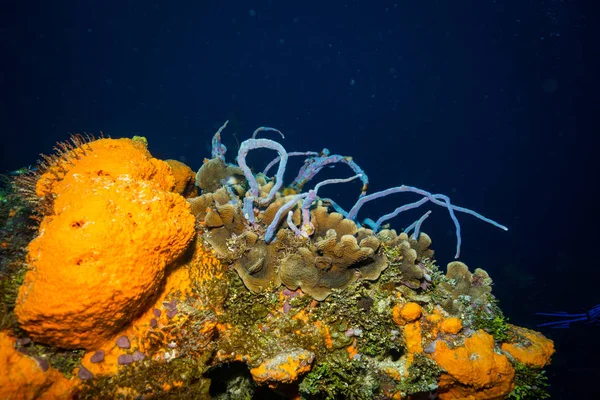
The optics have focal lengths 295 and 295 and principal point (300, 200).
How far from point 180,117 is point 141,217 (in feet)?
276

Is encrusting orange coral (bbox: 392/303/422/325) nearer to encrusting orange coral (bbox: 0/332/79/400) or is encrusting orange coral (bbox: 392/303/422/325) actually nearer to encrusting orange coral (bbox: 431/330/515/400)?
encrusting orange coral (bbox: 431/330/515/400)

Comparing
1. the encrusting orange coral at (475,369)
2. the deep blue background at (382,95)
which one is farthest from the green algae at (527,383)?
the deep blue background at (382,95)

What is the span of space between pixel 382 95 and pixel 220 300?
357ft

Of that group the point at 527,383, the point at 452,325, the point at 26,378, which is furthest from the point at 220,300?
the point at 527,383

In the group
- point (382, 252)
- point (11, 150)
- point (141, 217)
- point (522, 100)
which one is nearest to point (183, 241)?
point (141, 217)

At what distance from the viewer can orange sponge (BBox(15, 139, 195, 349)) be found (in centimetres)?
172

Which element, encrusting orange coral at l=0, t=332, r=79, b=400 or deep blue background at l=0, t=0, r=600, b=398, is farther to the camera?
deep blue background at l=0, t=0, r=600, b=398

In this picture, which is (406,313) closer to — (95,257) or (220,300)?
(220,300)

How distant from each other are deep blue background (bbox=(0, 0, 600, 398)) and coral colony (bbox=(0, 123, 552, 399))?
1793 cm

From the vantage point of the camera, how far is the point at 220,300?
104 inches

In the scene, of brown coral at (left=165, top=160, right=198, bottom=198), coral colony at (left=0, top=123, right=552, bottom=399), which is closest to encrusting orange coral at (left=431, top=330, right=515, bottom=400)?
coral colony at (left=0, top=123, right=552, bottom=399)

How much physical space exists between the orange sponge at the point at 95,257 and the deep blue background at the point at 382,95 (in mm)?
20479

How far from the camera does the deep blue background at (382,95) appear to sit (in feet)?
136

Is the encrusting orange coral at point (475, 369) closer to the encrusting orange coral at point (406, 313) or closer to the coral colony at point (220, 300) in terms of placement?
the coral colony at point (220, 300)
